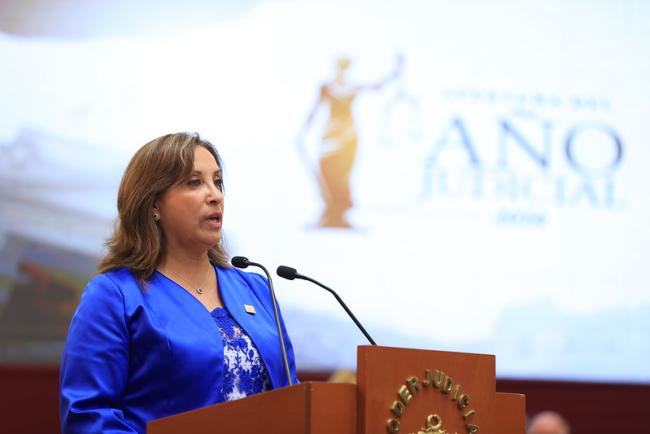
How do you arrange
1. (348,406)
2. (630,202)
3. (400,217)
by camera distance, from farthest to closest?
1. (630,202)
2. (400,217)
3. (348,406)

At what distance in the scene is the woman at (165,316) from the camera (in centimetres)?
241

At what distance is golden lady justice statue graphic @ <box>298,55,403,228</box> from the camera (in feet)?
17.4

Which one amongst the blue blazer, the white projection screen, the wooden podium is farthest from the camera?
the white projection screen

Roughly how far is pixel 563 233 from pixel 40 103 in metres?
2.95

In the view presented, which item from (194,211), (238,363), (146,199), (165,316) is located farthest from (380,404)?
(146,199)

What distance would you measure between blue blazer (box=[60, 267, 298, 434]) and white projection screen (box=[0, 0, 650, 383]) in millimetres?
2553

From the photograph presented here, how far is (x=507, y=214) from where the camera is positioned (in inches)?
219

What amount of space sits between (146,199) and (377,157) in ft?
9.45

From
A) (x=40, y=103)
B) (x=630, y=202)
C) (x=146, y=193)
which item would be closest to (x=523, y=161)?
(x=630, y=202)

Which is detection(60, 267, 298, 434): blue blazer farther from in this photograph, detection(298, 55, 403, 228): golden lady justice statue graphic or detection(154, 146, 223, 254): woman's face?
detection(298, 55, 403, 228): golden lady justice statue graphic

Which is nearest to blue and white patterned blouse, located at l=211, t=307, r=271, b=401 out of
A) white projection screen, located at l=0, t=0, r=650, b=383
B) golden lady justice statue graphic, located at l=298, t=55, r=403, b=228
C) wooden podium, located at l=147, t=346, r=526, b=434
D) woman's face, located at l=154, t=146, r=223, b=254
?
woman's face, located at l=154, t=146, r=223, b=254

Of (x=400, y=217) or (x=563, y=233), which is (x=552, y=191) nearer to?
(x=563, y=233)

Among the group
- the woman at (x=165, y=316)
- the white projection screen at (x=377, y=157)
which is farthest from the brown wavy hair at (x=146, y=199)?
the white projection screen at (x=377, y=157)

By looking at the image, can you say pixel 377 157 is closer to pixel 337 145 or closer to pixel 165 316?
pixel 337 145
